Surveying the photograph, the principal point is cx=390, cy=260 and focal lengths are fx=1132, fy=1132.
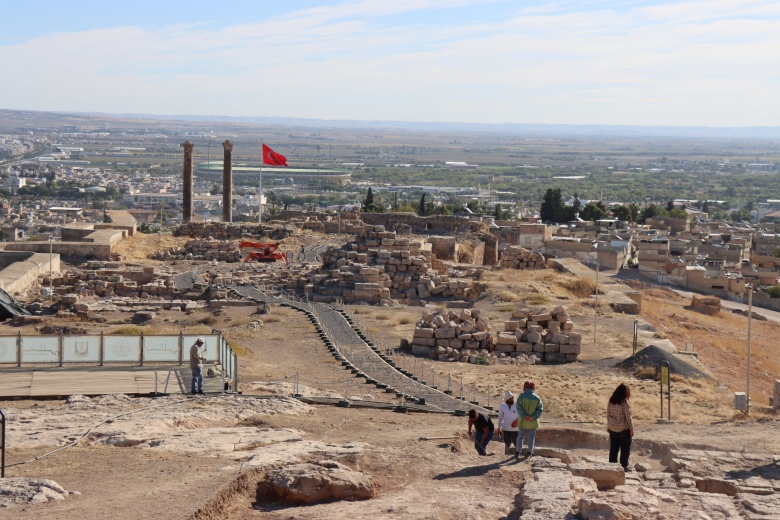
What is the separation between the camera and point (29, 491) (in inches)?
421

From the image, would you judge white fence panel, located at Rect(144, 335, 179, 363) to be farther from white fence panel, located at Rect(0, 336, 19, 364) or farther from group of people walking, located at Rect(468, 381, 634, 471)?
group of people walking, located at Rect(468, 381, 634, 471)

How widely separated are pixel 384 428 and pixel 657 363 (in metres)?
→ 8.43

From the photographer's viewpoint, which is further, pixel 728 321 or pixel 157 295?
pixel 728 321

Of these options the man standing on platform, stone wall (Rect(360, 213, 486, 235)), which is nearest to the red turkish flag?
stone wall (Rect(360, 213, 486, 235))

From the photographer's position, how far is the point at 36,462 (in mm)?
12242

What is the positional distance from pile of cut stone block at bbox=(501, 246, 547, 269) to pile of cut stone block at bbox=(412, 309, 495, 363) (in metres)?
16.3

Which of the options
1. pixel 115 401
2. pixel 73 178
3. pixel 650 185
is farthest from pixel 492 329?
pixel 650 185

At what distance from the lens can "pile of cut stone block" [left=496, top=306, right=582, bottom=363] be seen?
78.0ft

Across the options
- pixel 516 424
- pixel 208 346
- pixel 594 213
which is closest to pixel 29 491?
pixel 516 424

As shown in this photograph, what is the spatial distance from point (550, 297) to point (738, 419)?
1538 cm

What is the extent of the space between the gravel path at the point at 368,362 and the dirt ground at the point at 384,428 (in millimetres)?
432

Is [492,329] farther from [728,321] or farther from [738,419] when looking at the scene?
[728,321]

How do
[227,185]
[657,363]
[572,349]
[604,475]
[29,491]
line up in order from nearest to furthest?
[29,491] < [604,475] < [657,363] < [572,349] < [227,185]

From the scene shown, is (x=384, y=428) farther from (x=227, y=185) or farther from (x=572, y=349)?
(x=227, y=185)
